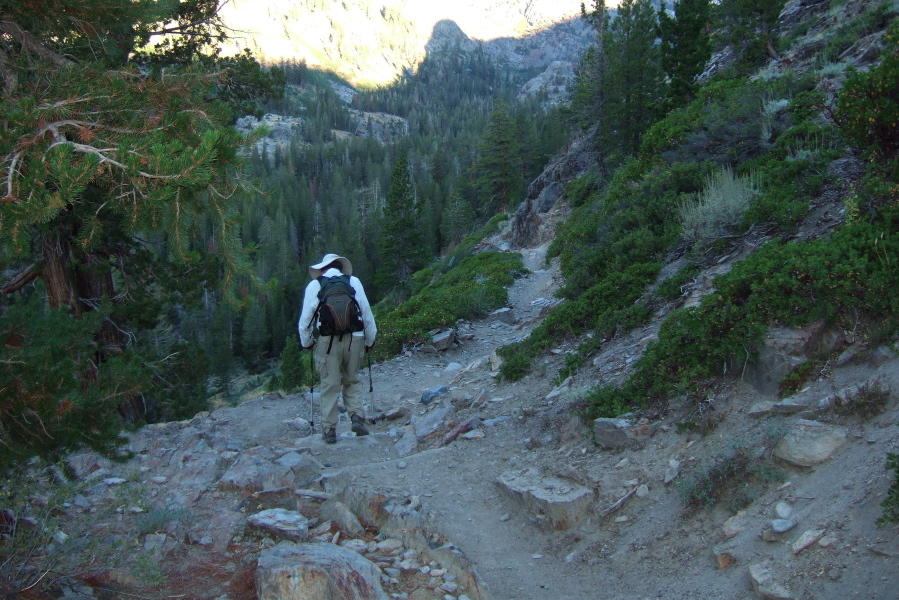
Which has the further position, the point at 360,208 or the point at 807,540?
the point at 360,208

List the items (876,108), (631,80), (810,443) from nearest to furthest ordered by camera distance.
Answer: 1. (810,443)
2. (876,108)
3. (631,80)

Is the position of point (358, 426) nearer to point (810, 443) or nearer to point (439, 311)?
point (810, 443)

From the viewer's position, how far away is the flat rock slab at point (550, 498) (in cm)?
459

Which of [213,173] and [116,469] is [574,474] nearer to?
[213,173]

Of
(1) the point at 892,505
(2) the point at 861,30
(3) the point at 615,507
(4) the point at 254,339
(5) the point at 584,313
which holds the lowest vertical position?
(4) the point at 254,339

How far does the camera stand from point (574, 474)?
495 cm

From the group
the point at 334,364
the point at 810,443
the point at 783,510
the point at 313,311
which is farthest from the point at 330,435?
the point at 810,443

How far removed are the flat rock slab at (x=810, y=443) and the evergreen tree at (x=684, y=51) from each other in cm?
1759

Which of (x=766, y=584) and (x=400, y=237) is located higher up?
(x=766, y=584)

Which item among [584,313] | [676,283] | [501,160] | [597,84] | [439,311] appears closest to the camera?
[676,283]

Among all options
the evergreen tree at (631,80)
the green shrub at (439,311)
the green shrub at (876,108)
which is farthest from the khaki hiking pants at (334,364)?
the evergreen tree at (631,80)

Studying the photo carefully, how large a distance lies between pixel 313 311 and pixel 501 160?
39.3 metres

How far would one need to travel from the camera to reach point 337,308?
628 centimetres

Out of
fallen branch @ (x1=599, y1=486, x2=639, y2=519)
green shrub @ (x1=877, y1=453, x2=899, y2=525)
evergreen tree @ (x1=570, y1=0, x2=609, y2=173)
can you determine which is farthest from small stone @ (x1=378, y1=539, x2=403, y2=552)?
evergreen tree @ (x1=570, y1=0, x2=609, y2=173)
